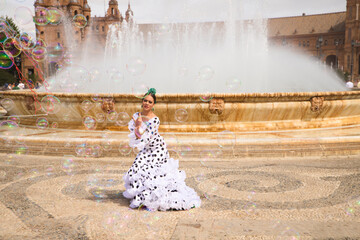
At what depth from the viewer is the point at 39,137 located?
702cm

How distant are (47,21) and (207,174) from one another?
6.18m

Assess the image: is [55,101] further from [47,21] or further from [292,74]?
[292,74]

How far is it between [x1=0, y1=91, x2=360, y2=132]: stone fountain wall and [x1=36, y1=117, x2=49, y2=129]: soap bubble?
35 centimetres

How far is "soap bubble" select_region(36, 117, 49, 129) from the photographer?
28.3 ft

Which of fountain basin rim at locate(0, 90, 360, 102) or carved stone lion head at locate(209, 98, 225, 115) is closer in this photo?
fountain basin rim at locate(0, 90, 360, 102)

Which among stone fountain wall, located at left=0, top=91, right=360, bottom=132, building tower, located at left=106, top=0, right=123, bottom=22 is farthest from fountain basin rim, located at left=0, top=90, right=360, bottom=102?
building tower, located at left=106, top=0, right=123, bottom=22

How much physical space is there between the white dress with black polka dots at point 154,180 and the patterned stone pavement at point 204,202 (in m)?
0.11

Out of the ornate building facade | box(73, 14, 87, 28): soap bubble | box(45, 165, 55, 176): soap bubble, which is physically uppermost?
the ornate building facade

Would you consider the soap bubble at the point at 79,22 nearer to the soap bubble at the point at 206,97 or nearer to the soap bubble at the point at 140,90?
the soap bubble at the point at 140,90

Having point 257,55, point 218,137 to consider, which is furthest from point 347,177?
point 257,55

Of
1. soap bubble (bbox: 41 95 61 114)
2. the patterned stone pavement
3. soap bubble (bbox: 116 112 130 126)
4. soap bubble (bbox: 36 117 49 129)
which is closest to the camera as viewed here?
the patterned stone pavement

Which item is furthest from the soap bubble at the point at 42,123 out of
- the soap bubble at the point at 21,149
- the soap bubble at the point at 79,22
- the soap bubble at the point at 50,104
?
the soap bubble at the point at 79,22

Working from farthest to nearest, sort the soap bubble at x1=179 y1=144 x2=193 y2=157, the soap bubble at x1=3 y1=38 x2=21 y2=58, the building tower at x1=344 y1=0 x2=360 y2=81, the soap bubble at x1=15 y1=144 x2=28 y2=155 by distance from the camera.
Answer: the building tower at x1=344 y1=0 x2=360 y2=81, the soap bubble at x1=3 y1=38 x2=21 y2=58, the soap bubble at x1=15 y1=144 x2=28 y2=155, the soap bubble at x1=179 y1=144 x2=193 y2=157

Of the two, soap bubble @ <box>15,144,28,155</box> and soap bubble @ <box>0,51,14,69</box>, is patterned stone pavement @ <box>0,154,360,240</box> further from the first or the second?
soap bubble @ <box>0,51,14,69</box>
